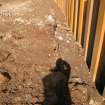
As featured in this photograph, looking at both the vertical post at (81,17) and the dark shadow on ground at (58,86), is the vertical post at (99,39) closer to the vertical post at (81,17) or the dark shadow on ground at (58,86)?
the dark shadow on ground at (58,86)

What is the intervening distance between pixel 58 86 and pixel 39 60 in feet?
2.53

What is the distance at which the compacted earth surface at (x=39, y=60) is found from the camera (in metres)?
3.74

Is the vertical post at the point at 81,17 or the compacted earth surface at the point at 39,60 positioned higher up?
the vertical post at the point at 81,17

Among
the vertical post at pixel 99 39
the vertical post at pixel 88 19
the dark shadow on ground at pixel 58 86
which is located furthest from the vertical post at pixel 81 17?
the vertical post at pixel 99 39

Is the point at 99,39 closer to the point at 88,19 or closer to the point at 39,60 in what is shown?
the point at 88,19

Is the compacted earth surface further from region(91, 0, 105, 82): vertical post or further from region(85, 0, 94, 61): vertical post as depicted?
region(85, 0, 94, 61): vertical post

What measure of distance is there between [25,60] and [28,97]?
36.4 inches

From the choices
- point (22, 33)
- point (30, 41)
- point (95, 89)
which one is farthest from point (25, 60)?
point (95, 89)

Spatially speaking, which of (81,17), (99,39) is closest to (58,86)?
(99,39)

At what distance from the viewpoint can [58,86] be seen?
3906mm

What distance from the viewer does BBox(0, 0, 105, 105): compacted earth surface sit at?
12.3ft

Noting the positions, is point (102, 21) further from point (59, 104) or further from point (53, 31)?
point (53, 31)

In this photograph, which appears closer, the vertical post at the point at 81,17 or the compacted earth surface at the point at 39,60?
the compacted earth surface at the point at 39,60

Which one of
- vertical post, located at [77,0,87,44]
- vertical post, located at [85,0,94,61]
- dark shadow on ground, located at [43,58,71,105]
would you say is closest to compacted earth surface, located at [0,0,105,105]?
dark shadow on ground, located at [43,58,71,105]
